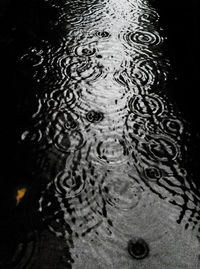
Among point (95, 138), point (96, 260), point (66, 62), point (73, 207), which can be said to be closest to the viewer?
point (96, 260)

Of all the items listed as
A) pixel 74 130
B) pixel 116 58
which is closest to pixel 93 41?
pixel 116 58

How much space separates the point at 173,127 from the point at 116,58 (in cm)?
51

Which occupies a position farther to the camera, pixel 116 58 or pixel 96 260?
pixel 116 58

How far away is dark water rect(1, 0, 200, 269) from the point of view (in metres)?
0.70

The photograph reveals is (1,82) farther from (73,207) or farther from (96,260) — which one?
(96,260)

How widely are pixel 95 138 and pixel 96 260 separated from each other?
1.38ft

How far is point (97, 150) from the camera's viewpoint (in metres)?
0.91

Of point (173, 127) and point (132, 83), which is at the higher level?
→ point (132, 83)

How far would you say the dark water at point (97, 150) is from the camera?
2.29 ft

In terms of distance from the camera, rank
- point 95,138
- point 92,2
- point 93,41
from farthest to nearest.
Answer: point 92,2 → point 93,41 → point 95,138

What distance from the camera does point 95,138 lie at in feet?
3.09

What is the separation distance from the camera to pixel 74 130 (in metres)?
0.97

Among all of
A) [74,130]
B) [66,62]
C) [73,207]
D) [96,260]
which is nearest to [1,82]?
[66,62]

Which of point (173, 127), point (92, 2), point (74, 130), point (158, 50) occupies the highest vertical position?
point (92, 2)
